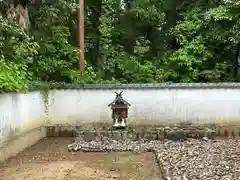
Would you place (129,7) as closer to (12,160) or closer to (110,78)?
(110,78)

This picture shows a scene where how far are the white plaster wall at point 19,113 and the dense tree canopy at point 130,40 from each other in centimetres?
52

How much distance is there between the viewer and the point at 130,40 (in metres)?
17.1

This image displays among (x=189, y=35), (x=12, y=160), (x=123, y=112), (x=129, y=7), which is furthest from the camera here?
(x=129, y=7)

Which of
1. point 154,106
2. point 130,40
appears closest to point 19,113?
point 154,106

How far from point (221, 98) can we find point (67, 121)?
4.76 m

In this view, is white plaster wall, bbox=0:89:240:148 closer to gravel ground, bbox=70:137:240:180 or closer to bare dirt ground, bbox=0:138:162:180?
gravel ground, bbox=70:137:240:180

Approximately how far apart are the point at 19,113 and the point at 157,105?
457cm

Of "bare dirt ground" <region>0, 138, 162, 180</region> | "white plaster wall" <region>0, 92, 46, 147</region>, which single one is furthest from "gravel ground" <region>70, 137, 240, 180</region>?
"white plaster wall" <region>0, 92, 46, 147</region>

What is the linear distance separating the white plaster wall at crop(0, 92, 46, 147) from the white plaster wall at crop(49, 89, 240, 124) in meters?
0.94

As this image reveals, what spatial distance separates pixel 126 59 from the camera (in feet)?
51.2

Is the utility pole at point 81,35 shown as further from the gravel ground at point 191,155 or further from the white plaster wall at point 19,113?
the gravel ground at point 191,155

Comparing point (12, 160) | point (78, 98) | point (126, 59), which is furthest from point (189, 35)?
point (12, 160)

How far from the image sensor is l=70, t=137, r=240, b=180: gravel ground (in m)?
6.59

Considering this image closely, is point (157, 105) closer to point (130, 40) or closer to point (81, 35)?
point (81, 35)
